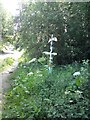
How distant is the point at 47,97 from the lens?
70.3 inches

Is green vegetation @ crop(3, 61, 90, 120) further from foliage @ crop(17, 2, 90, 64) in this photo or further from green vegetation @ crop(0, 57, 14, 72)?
foliage @ crop(17, 2, 90, 64)

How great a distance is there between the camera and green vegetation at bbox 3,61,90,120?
1.53m

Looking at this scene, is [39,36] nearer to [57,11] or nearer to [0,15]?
[57,11]

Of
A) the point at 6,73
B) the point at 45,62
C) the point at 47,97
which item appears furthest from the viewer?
the point at 45,62

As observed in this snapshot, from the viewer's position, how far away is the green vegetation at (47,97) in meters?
1.53

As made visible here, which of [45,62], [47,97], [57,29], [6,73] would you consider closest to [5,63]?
[6,73]

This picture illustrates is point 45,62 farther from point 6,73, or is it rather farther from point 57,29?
point 57,29

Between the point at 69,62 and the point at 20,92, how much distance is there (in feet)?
4.07

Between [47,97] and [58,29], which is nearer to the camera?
[47,97]

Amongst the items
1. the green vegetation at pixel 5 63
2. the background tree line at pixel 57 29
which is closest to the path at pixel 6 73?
the green vegetation at pixel 5 63

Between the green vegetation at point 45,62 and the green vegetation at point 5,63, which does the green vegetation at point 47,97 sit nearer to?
the green vegetation at point 45,62

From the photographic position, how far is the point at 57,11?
301cm

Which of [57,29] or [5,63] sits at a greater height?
[57,29]

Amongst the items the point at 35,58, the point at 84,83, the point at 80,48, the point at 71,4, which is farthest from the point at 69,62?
the point at 84,83
